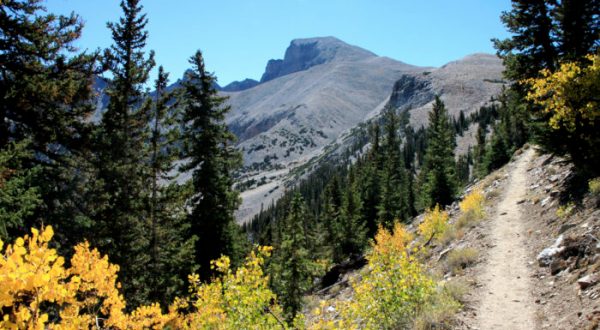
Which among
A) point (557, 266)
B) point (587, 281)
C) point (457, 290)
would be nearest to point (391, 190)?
point (557, 266)

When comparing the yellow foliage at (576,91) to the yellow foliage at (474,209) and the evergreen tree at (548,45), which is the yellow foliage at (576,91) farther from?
the yellow foliage at (474,209)

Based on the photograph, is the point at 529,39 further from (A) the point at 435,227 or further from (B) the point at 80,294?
(B) the point at 80,294

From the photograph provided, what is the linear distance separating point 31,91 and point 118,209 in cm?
480

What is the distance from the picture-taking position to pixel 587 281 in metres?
7.27

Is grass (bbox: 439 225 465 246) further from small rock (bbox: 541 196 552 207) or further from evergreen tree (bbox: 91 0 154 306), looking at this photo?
evergreen tree (bbox: 91 0 154 306)

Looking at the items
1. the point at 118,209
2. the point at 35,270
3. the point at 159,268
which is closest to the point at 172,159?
the point at 118,209

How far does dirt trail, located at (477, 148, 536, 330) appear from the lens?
7.90 m

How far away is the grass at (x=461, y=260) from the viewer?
12.1 m

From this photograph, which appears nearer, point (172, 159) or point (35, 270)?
point (35, 270)

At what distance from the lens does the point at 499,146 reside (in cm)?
5319

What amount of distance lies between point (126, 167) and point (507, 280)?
12.8 metres

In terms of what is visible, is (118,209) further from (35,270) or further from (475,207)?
(475,207)

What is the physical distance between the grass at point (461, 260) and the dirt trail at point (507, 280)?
0.52m

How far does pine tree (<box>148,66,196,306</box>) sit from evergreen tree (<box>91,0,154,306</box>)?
0.35m
